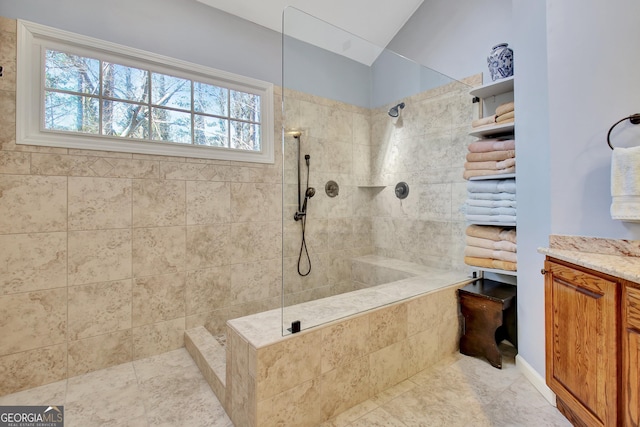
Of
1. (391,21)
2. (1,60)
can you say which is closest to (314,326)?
(1,60)

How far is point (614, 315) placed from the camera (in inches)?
41.1

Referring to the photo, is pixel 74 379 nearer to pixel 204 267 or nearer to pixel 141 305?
pixel 141 305

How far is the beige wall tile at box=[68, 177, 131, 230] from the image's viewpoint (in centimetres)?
190

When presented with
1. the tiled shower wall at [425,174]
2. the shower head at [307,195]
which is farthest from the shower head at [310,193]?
the tiled shower wall at [425,174]

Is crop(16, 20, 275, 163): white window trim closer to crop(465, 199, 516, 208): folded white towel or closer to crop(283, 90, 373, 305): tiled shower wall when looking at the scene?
crop(283, 90, 373, 305): tiled shower wall

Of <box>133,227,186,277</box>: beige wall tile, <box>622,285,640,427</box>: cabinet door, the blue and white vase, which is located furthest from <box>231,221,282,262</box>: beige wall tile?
<box>622,285,640,427</box>: cabinet door

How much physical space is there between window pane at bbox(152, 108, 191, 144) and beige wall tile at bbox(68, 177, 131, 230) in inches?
18.1

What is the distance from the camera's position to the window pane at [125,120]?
204 cm

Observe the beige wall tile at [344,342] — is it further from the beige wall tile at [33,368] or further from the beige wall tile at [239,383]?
the beige wall tile at [33,368]

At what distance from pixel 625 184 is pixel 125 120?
3.01 metres

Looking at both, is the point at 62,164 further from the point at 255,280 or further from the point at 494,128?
the point at 494,128

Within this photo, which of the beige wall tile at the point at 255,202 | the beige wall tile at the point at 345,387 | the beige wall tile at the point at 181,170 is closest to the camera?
the beige wall tile at the point at 345,387

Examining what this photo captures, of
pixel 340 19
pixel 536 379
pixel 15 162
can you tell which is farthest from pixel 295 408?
pixel 340 19

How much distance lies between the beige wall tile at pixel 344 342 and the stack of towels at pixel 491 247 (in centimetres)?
116
